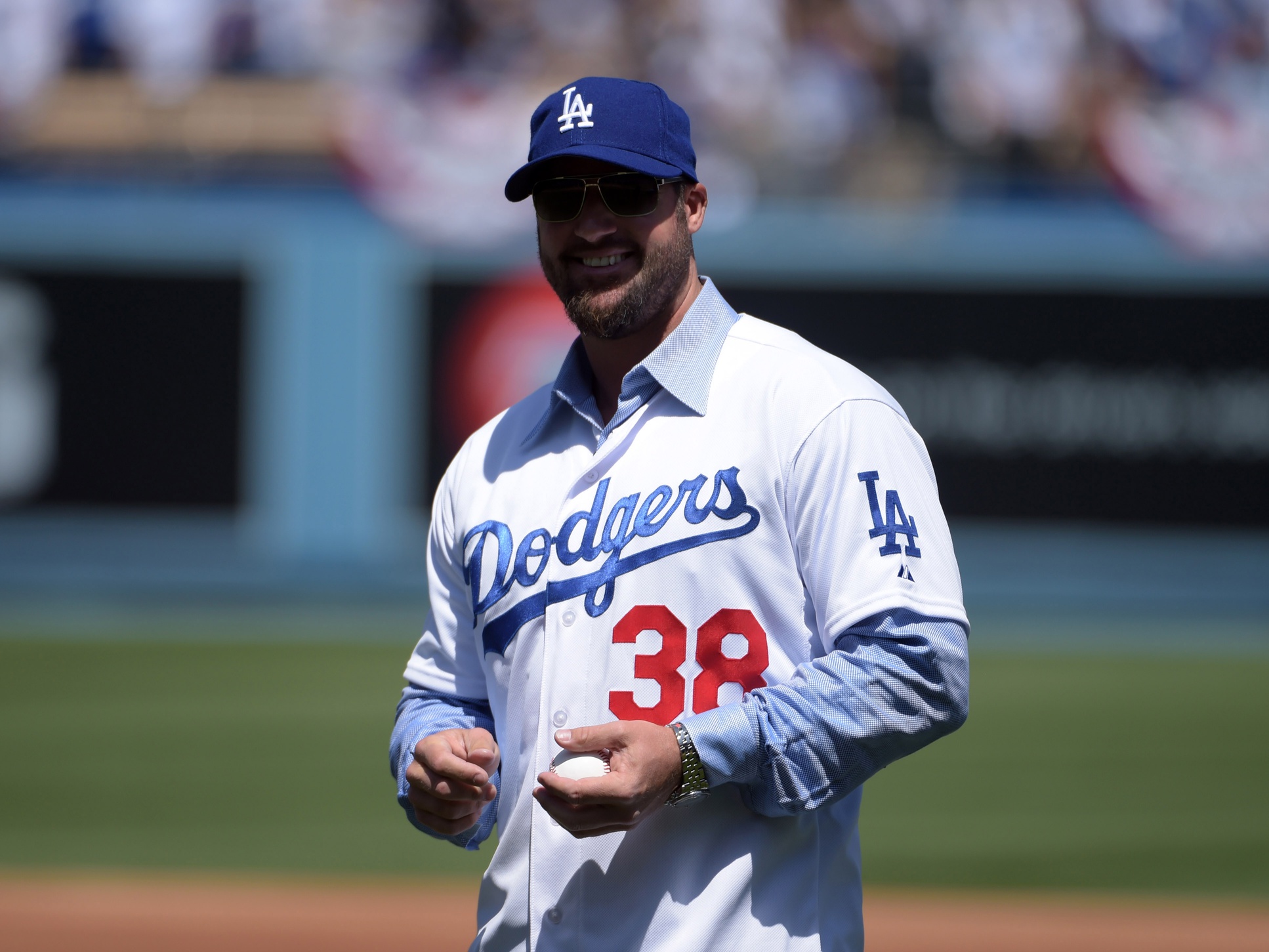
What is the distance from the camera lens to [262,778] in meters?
8.21

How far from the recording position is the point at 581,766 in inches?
78.2

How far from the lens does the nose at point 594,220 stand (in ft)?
7.56

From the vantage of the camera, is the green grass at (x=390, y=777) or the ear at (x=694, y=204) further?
the green grass at (x=390, y=777)

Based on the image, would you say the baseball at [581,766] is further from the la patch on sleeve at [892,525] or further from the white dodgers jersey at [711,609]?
the la patch on sleeve at [892,525]

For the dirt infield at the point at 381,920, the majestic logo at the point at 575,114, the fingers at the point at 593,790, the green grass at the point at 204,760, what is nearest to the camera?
the fingers at the point at 593,790

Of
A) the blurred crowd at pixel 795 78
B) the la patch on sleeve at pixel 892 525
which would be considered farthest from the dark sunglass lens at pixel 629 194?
the blurred crowd at pixel 795 78

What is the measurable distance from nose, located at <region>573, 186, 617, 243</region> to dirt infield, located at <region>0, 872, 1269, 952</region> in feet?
12.3

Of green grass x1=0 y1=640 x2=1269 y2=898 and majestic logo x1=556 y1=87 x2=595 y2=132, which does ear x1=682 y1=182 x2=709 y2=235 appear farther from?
green grass x1=0 y1=640 x2=1269 y2=898

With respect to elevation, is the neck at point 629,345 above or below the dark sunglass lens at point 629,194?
below

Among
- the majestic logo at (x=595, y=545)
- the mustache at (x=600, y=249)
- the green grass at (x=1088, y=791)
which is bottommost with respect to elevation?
the green grass at (x=1088, y=791)

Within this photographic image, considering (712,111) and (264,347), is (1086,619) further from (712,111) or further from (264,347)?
(264,347)

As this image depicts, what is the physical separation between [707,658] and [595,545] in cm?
24

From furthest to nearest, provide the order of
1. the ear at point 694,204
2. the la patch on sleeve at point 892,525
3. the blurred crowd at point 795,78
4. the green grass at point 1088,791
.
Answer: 1. the blurred crowd at point 795,78
2. the green grass at point 1088,791
3. the ear at point 694,204
4. the la patch on sleeve at point 892,525

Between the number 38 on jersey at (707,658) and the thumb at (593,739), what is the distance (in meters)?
0.14
